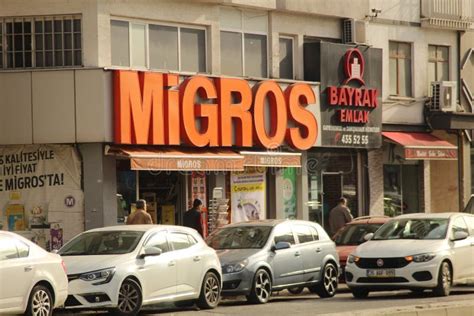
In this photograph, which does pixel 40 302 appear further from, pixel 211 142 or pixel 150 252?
pixel 211 142

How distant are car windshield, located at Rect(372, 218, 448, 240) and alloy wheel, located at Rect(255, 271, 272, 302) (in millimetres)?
2866

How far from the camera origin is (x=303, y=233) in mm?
26844

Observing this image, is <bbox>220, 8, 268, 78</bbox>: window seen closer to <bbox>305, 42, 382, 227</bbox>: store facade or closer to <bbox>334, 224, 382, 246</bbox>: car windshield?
<bbox>305, 42, 382, 227</bbox>: store facade

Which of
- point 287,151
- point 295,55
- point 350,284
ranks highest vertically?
point 295,55

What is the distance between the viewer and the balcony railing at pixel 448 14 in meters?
41.1

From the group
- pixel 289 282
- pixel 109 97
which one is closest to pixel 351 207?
pixel 109 97

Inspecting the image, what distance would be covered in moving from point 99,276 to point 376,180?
20108 mm

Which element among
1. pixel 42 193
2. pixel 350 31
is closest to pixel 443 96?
pixel 350 31

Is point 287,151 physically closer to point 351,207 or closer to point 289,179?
point 289,179

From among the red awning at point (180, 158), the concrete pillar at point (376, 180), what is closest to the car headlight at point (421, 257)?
the red awning at point (180, 158)

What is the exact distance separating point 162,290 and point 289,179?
15.5 metres

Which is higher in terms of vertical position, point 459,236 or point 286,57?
point 286,57

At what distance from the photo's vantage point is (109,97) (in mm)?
31375

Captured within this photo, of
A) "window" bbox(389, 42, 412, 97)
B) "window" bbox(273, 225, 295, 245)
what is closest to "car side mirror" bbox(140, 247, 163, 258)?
"window" bbox(273, 225, 295, 245)
